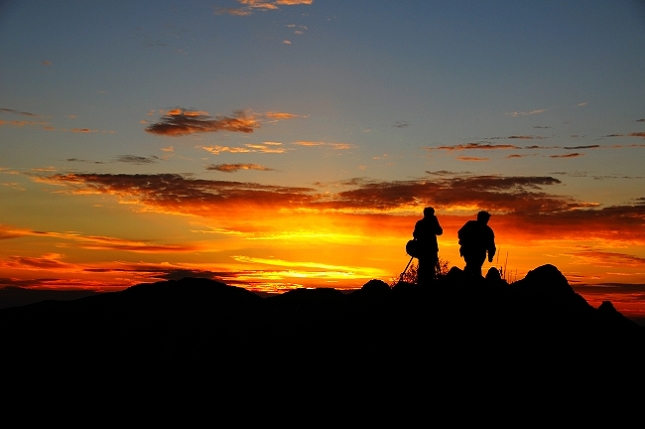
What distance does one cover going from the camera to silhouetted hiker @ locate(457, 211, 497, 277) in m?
22.7

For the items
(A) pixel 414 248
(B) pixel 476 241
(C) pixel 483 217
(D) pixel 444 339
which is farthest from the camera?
(A) pixel 414 248

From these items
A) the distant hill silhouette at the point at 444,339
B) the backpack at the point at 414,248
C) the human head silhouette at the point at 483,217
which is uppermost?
the human head silhouette at the point at 483,217

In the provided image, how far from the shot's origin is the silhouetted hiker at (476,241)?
74.5 feet

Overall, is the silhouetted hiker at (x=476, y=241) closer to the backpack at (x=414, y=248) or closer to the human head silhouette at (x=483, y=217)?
the human head silhouette at (x=483, y=217)

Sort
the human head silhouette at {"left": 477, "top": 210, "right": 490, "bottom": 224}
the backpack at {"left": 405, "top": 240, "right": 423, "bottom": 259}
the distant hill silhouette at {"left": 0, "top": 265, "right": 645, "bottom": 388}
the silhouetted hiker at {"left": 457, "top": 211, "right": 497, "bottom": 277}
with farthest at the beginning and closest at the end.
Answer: the backpack at {"left": 405, "top": 240, "right": 423, "bottom": 259} → the human head silhouette at {"left": 477, "top": 210, "right": 490, "bottom": 224} → the silhouetted hiker at {"left": 457, "top": 211, "right": 497, "bottom": 277} → the distant hill silhouette at {"left": 0, "top": 265, "right": 645, "bottom": 388}

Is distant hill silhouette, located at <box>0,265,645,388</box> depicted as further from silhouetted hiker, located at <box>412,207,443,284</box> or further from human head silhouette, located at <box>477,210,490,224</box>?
human head silhouette, located at <box>477,210,490,224</box>

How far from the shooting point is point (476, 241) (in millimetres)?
22703

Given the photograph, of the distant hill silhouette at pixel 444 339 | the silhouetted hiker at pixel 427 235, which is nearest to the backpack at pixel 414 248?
the silhouetted hiker at pixel 427 235

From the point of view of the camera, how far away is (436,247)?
23047 millimetres

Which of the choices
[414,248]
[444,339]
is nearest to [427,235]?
[414,248]

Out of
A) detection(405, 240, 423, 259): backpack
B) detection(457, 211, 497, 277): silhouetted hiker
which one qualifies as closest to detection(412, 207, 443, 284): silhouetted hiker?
detection(405, 240, 423, 259): backpack

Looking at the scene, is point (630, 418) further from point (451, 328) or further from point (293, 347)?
point (293, 347)

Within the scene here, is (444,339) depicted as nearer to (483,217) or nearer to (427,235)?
(427,235)

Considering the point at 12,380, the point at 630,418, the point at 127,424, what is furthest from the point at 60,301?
the point at 630,418
